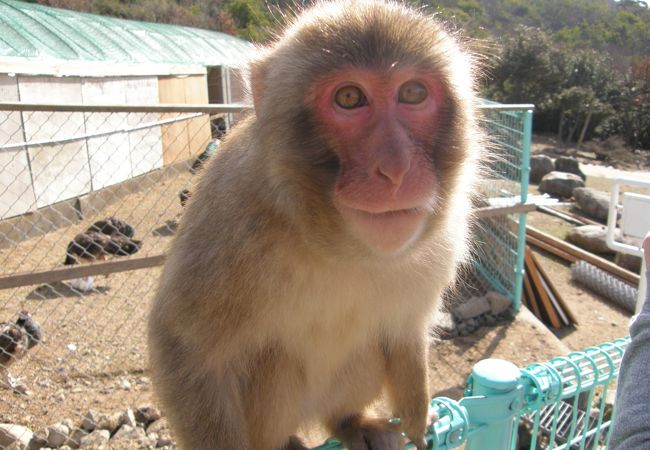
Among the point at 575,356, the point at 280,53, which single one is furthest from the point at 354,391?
the point at 280,53

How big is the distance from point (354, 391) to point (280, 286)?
68cm

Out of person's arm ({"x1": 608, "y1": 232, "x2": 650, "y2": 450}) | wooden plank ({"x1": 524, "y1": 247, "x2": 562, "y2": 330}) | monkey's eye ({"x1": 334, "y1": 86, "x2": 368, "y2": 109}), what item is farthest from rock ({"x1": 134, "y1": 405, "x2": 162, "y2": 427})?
wooden plank ({"x1": 524, "y1": 247, "x2": 562, "y2": 330})

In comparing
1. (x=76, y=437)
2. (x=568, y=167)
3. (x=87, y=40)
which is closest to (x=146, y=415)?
(x=76, y=437)

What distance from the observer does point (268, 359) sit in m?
2.00

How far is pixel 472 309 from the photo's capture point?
22.5 feet

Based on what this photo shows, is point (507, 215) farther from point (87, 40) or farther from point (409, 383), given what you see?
point (87, 40)

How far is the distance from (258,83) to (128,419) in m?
3.25

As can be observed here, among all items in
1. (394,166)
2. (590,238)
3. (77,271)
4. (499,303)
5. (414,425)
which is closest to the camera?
(394,166)

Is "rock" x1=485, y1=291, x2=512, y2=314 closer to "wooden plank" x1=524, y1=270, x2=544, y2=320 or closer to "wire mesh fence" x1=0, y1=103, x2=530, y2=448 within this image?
"wire mesh fence" x1=0, y1=103, x2=530, y2=448

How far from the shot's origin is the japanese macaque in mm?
1598

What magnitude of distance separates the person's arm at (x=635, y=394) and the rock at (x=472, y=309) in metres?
5.87

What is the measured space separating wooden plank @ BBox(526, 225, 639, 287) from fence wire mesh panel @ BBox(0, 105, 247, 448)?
6.18m

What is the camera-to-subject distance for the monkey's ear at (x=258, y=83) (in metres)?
1.87

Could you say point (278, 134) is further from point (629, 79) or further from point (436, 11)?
point (629, 79)
